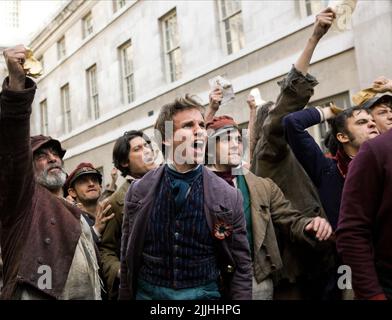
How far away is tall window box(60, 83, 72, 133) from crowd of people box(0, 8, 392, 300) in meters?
18.3

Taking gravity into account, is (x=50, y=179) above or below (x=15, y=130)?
below

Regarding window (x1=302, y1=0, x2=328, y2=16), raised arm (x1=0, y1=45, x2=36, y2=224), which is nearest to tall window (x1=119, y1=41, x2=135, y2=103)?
window (x1=302, y1=0, x2=328, y2=16)

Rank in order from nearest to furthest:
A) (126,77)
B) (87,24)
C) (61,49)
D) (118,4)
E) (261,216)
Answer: (261,216)
(126,77)
(118,4)
(87,24)
(61,49)

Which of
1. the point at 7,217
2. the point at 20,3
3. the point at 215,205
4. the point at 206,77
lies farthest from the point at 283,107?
the point at 20,3

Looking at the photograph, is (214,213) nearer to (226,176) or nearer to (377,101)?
(226,176)

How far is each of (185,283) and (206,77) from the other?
34.8 feet

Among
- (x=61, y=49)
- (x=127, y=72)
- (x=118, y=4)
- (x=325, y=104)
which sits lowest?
(x=325, y=104)

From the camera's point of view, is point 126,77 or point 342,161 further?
point 126,77

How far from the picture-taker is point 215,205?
2.71 meters

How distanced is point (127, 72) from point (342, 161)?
14.4 m

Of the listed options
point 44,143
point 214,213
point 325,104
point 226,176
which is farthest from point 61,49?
point 214,213

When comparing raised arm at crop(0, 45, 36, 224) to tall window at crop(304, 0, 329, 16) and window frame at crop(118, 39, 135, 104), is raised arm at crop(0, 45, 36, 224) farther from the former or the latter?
window frame at crop(118, 39, 135, 104)

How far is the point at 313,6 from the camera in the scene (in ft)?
32.9

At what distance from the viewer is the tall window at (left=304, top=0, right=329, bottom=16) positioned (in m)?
9.84
